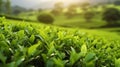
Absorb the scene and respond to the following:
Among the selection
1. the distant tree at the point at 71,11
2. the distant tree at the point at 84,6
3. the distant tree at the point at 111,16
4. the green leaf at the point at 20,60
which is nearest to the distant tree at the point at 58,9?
the distant tree at the point at 71,11

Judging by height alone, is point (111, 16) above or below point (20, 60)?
below

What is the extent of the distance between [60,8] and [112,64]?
135 metres

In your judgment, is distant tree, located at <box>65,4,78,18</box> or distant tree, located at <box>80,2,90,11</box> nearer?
distant tree, located at <box>65,4,78,18</box>

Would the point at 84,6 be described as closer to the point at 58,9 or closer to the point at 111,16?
the point at 58,9

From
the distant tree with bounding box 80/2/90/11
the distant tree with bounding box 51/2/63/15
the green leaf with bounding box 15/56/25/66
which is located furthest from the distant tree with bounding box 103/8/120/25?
the green leaf with bounding box 15/56/25/66

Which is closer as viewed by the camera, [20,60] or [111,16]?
[20,60]

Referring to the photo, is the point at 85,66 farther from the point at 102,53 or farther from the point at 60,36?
the point at 60,36

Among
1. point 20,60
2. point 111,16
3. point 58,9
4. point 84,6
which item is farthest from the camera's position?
point 58,9

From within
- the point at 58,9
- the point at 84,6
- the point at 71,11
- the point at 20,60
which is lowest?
the point at 71,11

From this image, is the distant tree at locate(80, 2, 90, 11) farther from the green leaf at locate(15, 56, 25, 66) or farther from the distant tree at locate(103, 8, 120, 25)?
the green leaf at locate(15, 56, 25, 66)

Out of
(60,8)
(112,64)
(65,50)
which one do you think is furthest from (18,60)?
(60,8)

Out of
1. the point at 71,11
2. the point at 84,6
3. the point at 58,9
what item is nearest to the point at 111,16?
the point at 71,11

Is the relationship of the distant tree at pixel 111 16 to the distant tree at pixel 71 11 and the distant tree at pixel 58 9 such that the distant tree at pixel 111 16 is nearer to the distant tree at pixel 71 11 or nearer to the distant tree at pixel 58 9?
the distant tree at pixel 71 11

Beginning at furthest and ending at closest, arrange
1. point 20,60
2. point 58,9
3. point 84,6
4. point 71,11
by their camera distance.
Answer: point 58,9, point 84,6, point 71,11, point 20,60
